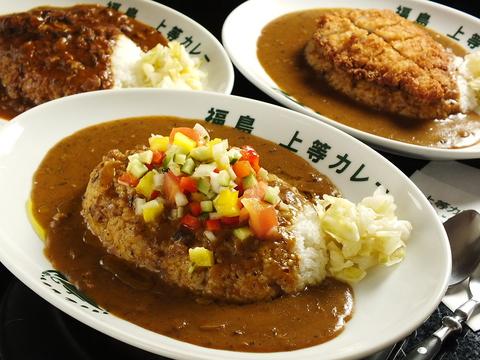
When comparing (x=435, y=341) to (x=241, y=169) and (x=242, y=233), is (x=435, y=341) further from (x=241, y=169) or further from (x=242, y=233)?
(x=241, y=169)

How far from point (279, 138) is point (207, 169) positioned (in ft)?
3.33

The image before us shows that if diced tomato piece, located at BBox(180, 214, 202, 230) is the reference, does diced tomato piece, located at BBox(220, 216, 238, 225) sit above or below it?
above

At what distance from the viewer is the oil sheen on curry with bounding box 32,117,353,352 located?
8.25 ft

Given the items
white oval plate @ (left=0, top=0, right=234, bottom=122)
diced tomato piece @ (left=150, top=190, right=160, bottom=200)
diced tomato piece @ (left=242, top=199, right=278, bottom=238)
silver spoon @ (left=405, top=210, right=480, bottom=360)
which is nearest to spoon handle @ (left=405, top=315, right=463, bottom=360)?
silver spoon @ (left=405, top=210, right=480, bottom=360)

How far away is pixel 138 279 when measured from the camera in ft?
8.80

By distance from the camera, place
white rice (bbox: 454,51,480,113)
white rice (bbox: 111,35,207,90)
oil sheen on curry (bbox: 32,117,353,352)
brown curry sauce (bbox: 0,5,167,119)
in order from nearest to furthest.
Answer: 1. oil sheen on curry (bbox: 32,117,353,352)
2. brown curry sauce (bbox: 0,5,167,119)
3. white rice (bbox: 111,35,207,90)
4. white rice (bbox: 454,51,480,113)

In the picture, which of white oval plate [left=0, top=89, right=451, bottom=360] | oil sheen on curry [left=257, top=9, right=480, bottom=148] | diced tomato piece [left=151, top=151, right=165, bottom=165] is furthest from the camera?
oil sheen on curry [left=257, top=9, right=480, bottom=148]

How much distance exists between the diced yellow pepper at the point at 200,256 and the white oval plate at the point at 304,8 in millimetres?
1725

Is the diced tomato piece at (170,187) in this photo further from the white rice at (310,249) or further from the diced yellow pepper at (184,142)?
the white rice at (310,249)

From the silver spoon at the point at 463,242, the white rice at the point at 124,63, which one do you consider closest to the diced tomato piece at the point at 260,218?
the silver spoon at the point at 463,242

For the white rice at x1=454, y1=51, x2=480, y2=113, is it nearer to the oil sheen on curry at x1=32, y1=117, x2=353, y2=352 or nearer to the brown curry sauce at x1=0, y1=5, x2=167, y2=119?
the oil sheen on curry at x1=32, y1=117, x2=353, y2=352

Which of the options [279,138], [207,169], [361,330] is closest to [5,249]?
[207,169]

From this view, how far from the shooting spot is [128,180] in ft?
9.35

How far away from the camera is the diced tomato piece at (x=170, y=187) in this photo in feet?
8.96
